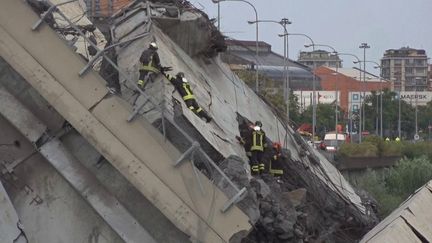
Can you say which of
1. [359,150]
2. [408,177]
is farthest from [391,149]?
[408,177]

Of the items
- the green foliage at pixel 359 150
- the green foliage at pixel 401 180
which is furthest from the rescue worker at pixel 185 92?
the green foliage at pixel 359 150

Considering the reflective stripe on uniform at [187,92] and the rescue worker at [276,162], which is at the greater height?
the reflective stripe on uniform at [187,92]

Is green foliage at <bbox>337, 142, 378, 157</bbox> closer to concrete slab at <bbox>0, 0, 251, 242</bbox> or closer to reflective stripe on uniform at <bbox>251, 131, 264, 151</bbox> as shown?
reflective stripe on uniform at <bbox>251, 131, 264, 151</bbox>

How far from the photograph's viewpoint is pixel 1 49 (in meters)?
5.99

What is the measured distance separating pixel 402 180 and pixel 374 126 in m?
57.3

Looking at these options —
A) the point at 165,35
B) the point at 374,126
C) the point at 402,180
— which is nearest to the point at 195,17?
the point at 165,35

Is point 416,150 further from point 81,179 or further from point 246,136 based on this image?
point 81,179

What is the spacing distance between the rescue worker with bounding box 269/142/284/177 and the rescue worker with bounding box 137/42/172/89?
2292mm

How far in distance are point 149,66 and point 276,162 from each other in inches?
109

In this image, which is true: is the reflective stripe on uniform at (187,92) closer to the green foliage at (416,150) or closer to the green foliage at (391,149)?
the green foliage at (391,149)

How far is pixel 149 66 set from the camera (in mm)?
8828

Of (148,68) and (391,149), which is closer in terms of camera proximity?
(148,68)

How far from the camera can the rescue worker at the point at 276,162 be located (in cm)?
1031

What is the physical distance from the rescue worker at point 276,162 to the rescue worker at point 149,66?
90.2 inches
